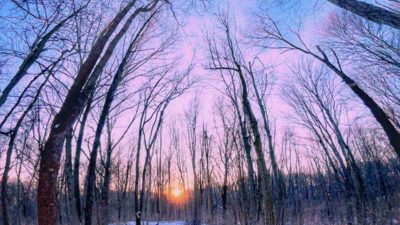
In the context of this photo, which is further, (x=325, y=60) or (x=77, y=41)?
(x=325, y=60)

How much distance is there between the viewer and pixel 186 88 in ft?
46.0

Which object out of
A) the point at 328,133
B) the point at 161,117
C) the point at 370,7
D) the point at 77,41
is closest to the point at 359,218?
the point at 328,133

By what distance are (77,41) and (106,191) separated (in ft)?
14.3

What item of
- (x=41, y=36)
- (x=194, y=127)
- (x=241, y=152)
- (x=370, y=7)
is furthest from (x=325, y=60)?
(x=194, y=127)

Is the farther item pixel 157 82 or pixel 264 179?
pixel 157 82

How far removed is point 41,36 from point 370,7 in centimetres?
662

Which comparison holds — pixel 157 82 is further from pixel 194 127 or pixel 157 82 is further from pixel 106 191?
pixel 194 127

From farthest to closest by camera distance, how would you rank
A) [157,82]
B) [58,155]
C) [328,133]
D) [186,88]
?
[328,133]
[186,88]
[157,82]
[58,155]

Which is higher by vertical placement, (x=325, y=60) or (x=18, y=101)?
(x=325, y=60)

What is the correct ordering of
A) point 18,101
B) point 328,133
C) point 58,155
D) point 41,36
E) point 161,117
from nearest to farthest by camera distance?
point 58,155 < point 41,36 < point 18,101 < point 161,117 < point 328,133

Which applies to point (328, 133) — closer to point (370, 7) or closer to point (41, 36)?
point (370, 7)

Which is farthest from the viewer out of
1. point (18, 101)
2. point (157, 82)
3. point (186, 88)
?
point (186, 88)

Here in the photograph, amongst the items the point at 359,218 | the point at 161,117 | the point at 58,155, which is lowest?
the point at 359,218

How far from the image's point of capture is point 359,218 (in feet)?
43.9
